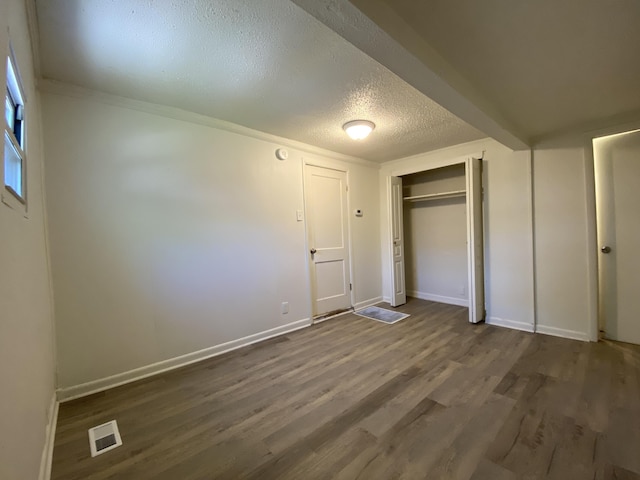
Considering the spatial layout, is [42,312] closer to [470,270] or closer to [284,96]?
[284,96]

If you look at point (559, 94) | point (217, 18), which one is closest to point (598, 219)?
point (559, 94)

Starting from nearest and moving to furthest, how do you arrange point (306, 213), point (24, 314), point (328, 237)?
point (24, 314)
point (306, 213)
point (328, 237)

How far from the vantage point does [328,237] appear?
3.86 meters

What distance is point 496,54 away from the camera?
1719mm

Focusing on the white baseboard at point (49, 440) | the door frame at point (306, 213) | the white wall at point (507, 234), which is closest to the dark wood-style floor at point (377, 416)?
the white baseboard at point (49, 440)

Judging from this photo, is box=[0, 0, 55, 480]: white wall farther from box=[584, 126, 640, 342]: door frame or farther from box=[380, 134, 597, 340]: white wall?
box=[584, 126, 640, 342]: door frame

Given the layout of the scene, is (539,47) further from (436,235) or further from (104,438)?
(104,438)

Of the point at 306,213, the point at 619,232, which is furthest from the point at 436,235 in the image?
the point at 306,213

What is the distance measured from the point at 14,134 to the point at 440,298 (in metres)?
4.94

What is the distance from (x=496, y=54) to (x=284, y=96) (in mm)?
1465

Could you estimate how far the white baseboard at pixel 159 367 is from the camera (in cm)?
208

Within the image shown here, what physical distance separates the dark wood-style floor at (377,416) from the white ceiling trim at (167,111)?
7.37 ft

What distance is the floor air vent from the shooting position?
1586 mm

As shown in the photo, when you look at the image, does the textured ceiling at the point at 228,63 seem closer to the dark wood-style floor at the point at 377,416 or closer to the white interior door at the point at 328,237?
the white interior door at the point at 328,237
